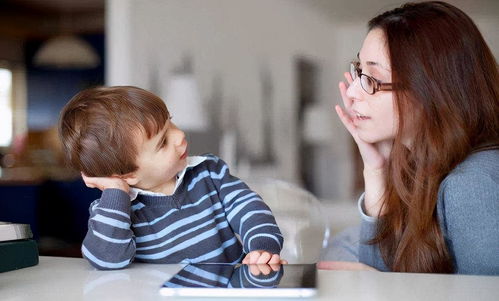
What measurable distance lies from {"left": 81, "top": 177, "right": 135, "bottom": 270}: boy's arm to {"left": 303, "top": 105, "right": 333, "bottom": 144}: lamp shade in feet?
15.8

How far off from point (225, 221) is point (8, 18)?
804cm

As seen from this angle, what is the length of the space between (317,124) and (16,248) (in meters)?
4.96

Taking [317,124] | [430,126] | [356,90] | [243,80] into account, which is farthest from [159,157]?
[317,124]

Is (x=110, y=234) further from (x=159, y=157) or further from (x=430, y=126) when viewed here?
(x=430, y=126)

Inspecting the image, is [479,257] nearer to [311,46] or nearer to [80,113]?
[80,113]

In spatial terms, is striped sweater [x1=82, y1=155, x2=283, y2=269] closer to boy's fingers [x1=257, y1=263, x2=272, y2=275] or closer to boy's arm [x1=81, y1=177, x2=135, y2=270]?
boy's arm [x1=81, y1=177, x2=135, y2=270]

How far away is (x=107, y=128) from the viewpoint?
120 centimetres

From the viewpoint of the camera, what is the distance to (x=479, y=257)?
116 cm

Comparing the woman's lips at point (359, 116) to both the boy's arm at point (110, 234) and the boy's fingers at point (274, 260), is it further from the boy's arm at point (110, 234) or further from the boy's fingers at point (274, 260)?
the boy's arm at point (110, 234)

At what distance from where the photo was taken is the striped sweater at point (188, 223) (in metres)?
1.14

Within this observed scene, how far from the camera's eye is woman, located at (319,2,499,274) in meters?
1.24

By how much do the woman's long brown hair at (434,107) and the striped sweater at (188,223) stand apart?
298 mm

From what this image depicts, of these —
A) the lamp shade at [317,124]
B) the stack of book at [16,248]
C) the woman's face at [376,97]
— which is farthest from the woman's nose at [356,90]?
the lamp shade at [317,124]

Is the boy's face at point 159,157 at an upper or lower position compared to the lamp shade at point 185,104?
upper
